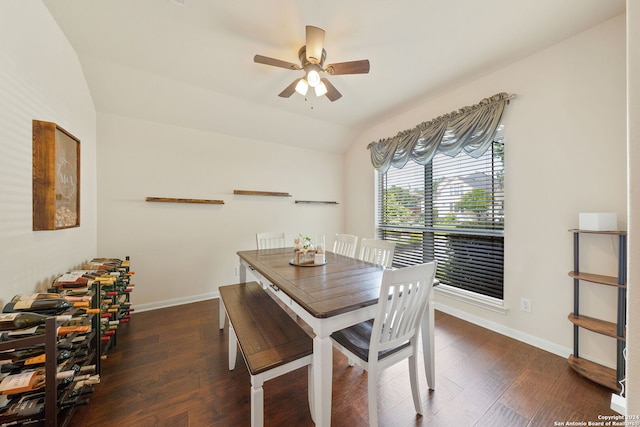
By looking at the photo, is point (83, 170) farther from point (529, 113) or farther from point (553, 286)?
Answer: point (553, 286)

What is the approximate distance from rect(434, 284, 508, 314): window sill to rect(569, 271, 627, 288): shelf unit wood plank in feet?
2.27

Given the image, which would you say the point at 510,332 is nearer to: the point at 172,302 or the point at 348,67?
the point at 348,67

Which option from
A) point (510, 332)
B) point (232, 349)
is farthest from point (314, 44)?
point (510, 332)

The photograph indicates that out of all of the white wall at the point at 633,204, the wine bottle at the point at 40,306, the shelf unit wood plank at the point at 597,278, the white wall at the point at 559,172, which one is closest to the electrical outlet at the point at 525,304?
the white wall at the point at 559,172

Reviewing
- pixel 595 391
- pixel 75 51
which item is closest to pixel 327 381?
pixel 595 391

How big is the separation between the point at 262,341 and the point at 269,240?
5.78ft

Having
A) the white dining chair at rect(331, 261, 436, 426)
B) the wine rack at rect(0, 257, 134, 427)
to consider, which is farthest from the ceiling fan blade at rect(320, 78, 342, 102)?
the wine rack at rect(0, 257, 134, 427)

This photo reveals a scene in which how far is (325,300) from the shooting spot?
1196 mm

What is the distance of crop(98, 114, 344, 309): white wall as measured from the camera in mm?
2652

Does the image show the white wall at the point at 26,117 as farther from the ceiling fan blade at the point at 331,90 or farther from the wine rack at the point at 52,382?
the ceiling fan blade at the point at 331,90

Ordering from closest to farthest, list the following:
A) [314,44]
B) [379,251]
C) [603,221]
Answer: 1. [603,221]
2. [314,44]
3. [379,251]

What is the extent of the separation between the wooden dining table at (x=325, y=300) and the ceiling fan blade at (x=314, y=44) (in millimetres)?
1728

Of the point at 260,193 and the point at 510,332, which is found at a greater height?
the point at 260,193

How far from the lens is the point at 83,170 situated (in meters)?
2.16
